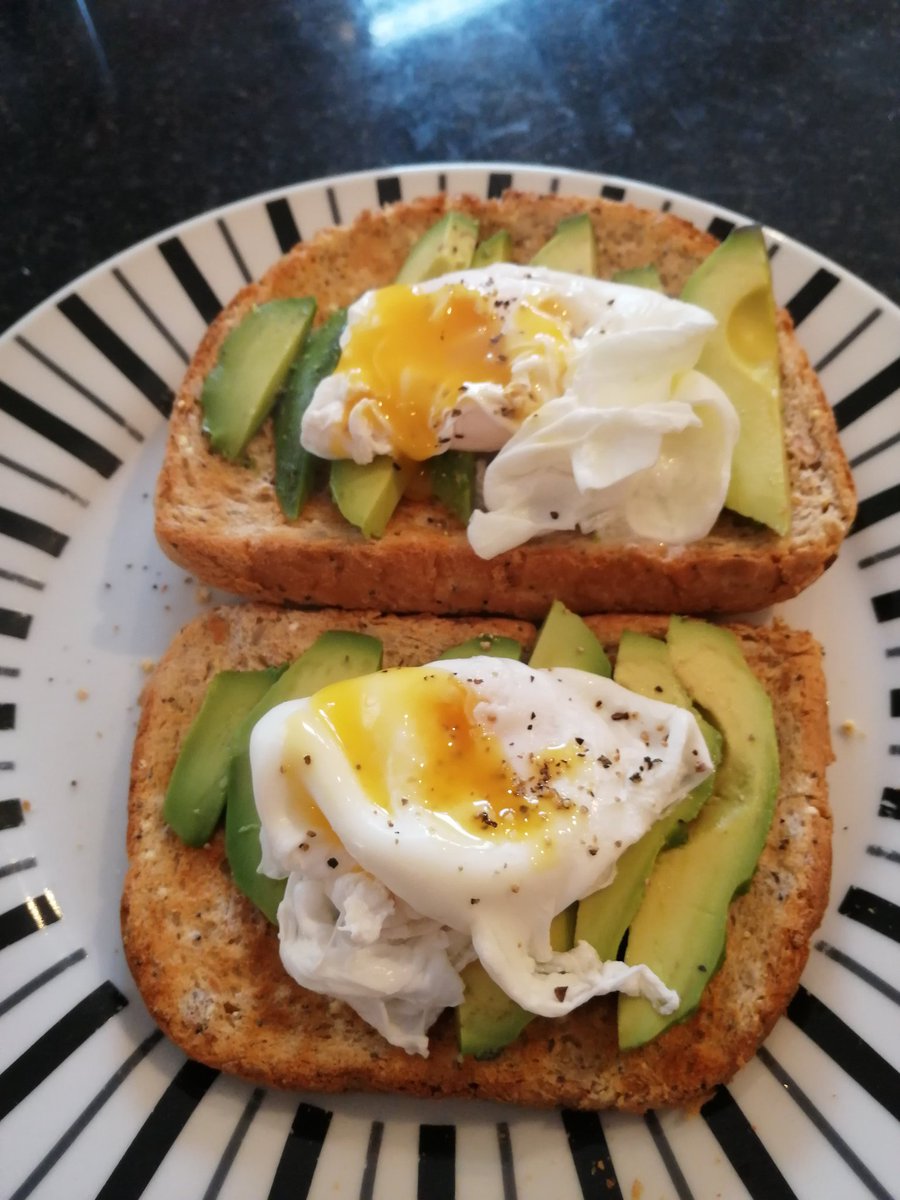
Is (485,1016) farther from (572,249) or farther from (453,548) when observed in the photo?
(572,249)

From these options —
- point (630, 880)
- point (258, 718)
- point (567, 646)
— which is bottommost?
point (630, 880)

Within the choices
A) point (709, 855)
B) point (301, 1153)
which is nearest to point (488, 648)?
point (709, 855)

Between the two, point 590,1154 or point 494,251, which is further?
point 494,251

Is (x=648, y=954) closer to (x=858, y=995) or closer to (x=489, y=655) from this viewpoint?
(x=858, y=995)

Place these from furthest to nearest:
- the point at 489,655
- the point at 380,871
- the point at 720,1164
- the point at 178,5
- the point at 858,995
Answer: the point at 178,5 → the point at 489,655 → the point at 858,995 → the point at 720,1164 → the point at 380,871

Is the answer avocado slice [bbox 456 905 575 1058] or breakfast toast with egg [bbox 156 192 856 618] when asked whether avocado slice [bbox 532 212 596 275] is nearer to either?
breakfast toast with egg [bbox 156 192 856 618]

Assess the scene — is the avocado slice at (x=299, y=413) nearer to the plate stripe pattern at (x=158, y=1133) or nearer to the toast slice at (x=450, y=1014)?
the toast slice at (x=450, y=1014)

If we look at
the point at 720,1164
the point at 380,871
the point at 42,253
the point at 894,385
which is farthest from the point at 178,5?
the point at 720,1164

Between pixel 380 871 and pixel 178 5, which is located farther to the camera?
pixel 178 5
